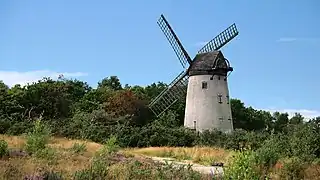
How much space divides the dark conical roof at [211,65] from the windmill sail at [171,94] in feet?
6.56

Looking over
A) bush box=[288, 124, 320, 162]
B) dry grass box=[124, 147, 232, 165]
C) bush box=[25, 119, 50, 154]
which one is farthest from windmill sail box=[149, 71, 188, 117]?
bush box=[25, 119, 50, 154]

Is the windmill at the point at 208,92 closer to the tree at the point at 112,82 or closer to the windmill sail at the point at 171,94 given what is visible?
the windmill sail at the point at 171,94

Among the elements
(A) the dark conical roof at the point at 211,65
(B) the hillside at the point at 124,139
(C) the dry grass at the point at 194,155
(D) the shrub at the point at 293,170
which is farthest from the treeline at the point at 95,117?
(D) the shrub at the point at 293,170

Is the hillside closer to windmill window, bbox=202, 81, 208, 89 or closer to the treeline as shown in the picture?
the treeline

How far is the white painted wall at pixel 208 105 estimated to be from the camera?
47344mm

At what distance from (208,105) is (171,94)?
536cm

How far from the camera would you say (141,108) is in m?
56.1

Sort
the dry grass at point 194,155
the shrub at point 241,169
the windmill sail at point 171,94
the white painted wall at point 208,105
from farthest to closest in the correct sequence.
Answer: the windmill sail at point 171,94
the white painted wall at point 208,105
the dry grass at point 194,155
the shrub at point 241,169

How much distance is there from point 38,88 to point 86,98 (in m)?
11.6

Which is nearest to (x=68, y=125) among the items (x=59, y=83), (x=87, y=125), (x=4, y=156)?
(x=87, y=125)

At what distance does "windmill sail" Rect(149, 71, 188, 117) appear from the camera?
51097 millimetres

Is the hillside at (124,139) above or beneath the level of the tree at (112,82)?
beneath

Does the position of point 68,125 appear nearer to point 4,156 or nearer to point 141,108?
point 141,108

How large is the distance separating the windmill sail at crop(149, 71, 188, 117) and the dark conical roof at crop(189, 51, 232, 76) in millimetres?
1999
